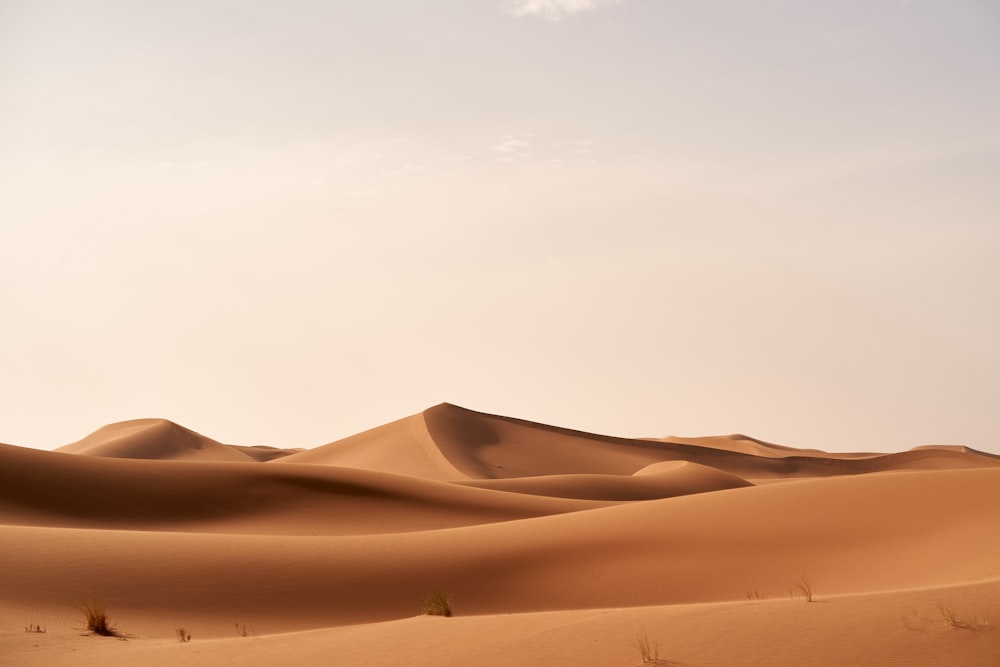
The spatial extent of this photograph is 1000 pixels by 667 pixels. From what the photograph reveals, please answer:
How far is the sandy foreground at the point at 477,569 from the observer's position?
9.66m

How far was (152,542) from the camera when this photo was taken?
20000 millimetres

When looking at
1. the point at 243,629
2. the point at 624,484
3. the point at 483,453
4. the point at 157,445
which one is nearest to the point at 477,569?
the point at 243,629

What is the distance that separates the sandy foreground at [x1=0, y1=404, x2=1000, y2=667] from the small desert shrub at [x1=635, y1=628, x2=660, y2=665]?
0.07 m

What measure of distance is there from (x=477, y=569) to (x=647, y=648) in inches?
461

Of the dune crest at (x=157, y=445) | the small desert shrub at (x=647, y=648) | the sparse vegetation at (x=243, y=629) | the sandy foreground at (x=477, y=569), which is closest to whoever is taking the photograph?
the small desert shrub at (x=647, y=648)

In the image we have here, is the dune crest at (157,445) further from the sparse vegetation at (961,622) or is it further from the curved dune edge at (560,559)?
the sparse vegetation at (961,622)

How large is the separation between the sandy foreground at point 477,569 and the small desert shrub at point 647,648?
70mm

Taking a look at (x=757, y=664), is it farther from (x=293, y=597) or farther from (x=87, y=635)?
(x=293, y=597)

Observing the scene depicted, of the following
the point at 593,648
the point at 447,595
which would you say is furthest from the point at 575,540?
the point at 593,648

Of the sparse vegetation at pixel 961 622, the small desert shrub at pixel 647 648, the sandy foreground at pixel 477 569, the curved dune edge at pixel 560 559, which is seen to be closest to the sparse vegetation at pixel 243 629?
the sandy foreground at pixel 477 569

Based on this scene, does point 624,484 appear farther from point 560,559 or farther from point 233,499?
point 560,559

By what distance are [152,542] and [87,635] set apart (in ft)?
25.1

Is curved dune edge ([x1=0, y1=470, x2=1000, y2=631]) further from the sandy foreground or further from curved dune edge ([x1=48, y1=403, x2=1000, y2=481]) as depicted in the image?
curved dune edge ([x1=48, y1=403, x2=1000, y2=481])

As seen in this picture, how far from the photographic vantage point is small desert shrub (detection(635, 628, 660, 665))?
8.83m
